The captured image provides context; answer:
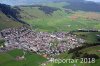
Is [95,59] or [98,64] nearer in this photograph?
[98,64]

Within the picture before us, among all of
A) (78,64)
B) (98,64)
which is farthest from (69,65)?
(98,64)

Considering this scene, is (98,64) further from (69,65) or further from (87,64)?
(69,65)

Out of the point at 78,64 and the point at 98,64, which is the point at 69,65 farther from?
the point at 98,64

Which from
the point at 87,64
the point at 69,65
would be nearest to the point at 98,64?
the point at 87,64
